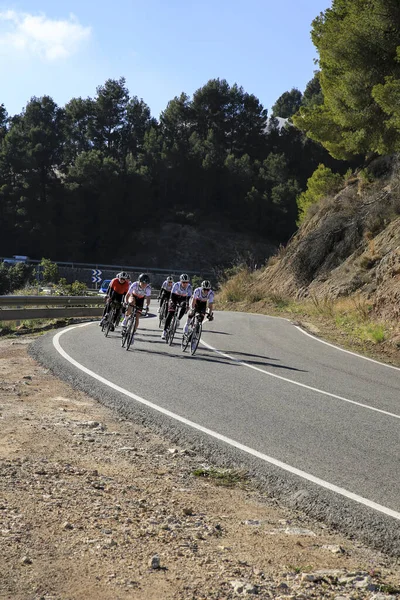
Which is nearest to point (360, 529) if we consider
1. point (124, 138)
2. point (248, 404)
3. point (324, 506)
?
point (324, 506)

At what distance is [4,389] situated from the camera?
10703 mm

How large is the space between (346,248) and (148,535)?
31373 mm

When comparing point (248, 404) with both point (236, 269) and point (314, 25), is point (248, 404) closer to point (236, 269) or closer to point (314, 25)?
point (314, 25)

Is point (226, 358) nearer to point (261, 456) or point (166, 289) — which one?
point (166, 289)

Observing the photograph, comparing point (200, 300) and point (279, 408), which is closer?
point (279, 408)

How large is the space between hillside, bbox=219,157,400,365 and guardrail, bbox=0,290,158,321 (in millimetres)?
8549

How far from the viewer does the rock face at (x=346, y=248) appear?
1181 inches

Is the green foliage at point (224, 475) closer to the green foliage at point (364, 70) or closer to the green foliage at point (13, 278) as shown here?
the green foliage at point (364, 70)

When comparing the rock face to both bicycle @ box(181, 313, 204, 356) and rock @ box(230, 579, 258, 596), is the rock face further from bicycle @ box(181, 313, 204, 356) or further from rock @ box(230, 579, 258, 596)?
rock @ box(230, 579, 258, 596)

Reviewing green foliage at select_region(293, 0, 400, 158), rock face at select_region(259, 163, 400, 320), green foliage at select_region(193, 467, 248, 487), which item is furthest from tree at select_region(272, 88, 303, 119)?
green foliage at select_region(193, 467, 248, 487)

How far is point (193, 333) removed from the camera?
16.6 meters

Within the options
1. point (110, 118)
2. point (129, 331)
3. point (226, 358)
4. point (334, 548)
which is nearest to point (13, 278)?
point (129, 331)

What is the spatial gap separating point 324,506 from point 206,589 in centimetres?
204

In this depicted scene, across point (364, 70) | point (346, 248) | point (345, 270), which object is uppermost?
point (364, 70)
